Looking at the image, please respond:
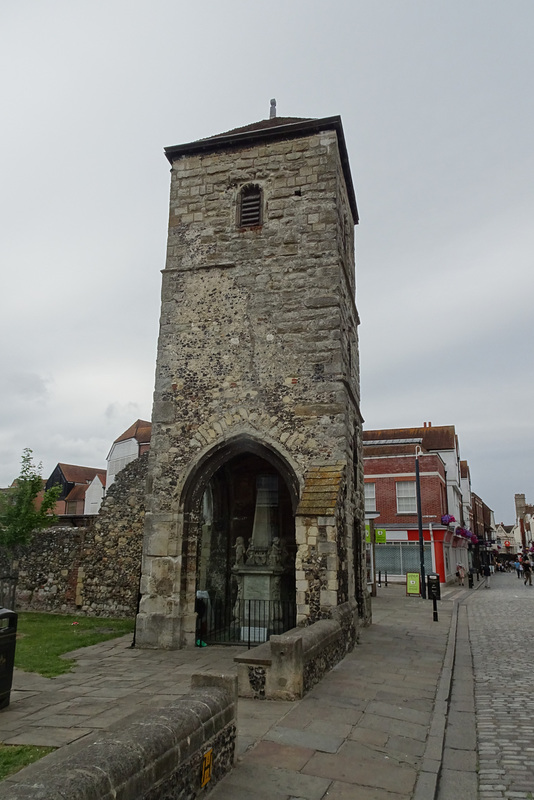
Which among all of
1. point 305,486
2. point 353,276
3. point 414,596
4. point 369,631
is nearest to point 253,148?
point 353,276

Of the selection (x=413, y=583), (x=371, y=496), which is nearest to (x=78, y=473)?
(x=371, y=496)

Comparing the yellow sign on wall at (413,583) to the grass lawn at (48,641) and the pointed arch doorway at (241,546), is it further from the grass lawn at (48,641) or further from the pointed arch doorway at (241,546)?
the grass lawn at (48,641)

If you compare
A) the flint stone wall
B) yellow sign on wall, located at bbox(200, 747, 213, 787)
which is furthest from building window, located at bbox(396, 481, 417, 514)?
yellow sign on wall, located at bbox(200, 747, 213, 787)

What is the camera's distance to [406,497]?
30344 mm

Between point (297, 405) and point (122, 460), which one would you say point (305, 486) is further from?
point (122, 460)

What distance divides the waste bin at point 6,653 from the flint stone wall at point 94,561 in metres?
8.41

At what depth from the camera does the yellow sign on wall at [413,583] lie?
22562 millimetres

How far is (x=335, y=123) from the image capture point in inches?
489

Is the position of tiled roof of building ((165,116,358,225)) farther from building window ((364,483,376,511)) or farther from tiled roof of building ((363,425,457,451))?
tiled roof of building ((363,425,457,451))

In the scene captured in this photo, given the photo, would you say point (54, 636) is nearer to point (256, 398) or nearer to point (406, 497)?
point (256, 398)

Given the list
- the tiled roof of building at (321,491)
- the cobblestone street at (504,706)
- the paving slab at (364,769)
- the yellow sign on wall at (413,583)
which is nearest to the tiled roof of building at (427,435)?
the yellow sign on wall at (413,583)

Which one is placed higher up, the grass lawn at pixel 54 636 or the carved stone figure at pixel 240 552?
the carved stone figure at pixel 240 552

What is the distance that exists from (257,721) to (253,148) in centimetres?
1161

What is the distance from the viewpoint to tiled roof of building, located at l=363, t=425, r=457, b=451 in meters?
37.4
